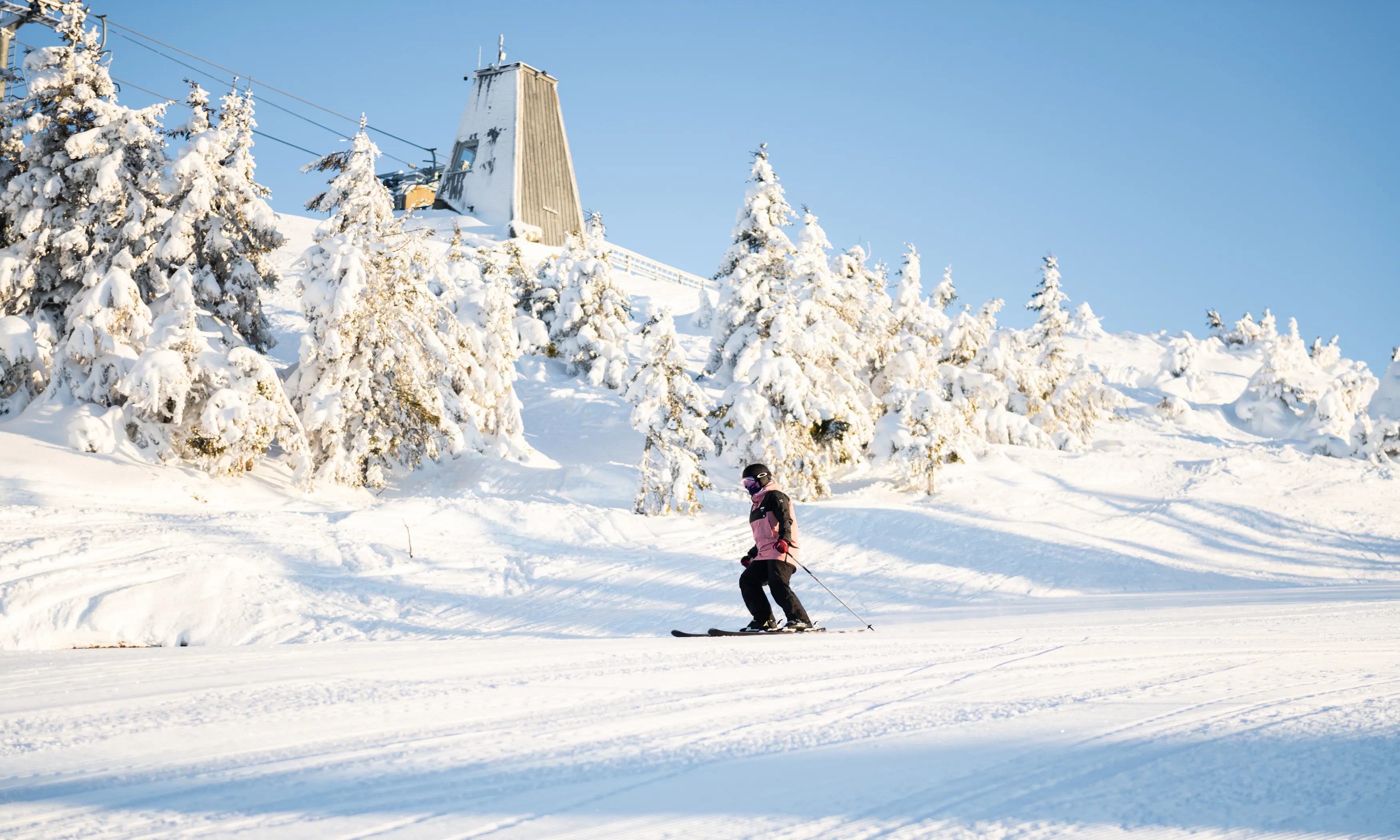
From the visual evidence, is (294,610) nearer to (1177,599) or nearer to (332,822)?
(332,822)

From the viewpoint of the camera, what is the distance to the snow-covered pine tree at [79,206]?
647 inches

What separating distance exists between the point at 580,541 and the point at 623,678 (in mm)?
9294

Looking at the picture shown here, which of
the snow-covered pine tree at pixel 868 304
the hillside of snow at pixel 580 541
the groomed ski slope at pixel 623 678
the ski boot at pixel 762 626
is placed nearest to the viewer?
the groomed ski slope at pixel 623 678

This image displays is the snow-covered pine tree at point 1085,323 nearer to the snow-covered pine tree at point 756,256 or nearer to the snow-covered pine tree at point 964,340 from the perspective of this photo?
the snow-covered pine tree at point 964,340

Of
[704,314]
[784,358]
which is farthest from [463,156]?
[784,358]

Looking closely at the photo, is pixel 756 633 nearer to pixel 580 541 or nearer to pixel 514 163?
pixel 580 541

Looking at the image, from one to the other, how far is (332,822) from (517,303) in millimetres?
36408

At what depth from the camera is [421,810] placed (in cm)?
301

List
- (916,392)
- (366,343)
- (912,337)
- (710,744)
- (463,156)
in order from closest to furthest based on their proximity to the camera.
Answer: (710,744), (366,343), (916,392), (912,337), (463,156)

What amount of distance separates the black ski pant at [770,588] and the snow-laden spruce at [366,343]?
12.2m

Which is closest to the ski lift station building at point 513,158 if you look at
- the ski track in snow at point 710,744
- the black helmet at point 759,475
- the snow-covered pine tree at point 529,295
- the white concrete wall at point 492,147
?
the white concrete wall at point 492,147

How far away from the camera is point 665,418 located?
18062 millimetres

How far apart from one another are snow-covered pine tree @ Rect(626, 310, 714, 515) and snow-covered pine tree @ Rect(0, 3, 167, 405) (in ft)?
32.3

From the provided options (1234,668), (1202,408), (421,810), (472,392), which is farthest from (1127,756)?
(1202,408)
